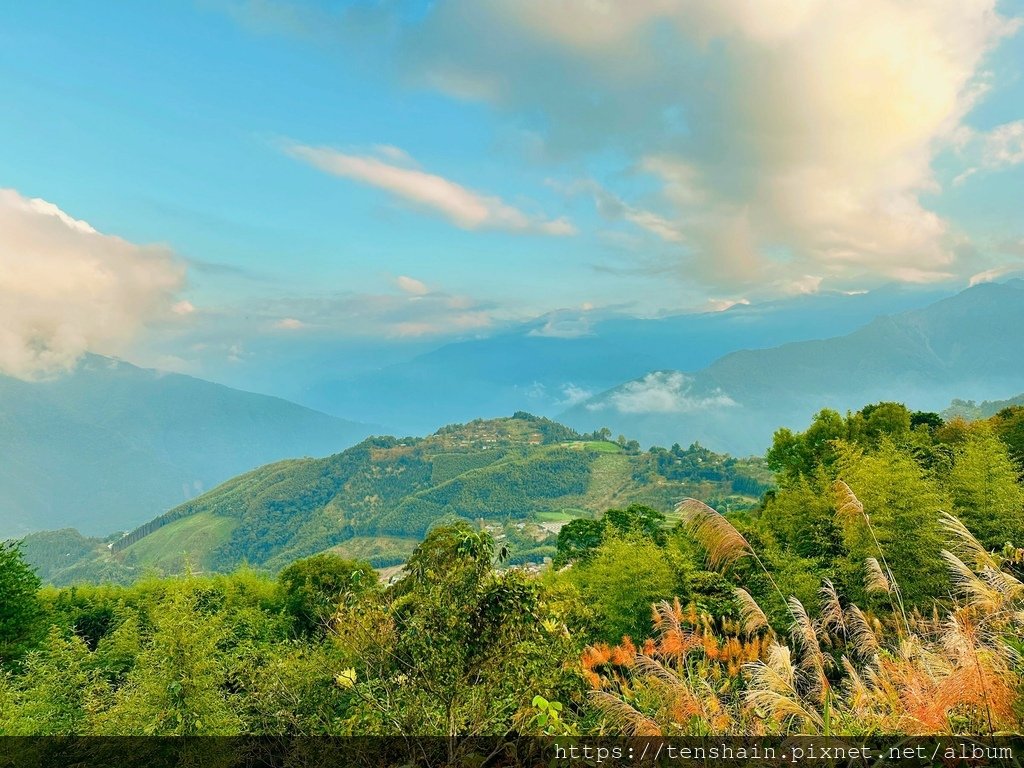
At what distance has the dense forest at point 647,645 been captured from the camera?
6.01 metres

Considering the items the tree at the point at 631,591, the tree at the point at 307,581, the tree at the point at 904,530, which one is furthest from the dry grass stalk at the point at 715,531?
the tree at the point at 307,581

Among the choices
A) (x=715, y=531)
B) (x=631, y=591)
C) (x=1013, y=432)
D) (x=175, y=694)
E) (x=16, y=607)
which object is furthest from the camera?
(x=1013, y=432)

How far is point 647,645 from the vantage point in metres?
12.1

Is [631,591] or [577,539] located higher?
[631,591]

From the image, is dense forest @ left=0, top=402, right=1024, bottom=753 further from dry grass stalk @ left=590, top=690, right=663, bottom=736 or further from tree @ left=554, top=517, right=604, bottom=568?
tree @ left=554, top=517, right=604, bottom=568

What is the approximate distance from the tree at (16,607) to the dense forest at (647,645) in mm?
174

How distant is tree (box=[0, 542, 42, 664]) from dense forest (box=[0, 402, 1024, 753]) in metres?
0.17

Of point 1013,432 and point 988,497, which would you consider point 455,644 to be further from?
point 1013,432

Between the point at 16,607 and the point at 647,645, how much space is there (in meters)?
37.0

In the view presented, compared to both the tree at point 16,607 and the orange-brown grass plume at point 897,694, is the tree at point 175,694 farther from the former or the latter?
the tree at point 16,607

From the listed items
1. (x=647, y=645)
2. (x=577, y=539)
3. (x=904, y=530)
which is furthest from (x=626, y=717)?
(x=577, y=539)

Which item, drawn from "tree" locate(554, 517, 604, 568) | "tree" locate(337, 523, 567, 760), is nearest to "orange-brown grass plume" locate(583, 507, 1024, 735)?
"tree" locate(337, 523, 567, 760)

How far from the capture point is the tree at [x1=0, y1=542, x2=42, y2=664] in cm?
2927

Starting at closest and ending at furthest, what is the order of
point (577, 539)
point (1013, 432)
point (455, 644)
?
1. point (455, 644)
2. point (1013, 432)
3. point (577, 539)
